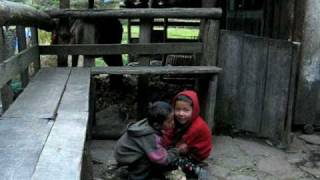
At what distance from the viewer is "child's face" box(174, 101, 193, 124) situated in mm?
4152

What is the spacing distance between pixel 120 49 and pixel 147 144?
2.20 meters

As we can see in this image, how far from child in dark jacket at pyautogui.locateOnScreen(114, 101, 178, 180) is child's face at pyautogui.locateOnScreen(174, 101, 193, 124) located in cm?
37

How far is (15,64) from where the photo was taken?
13.0 ft

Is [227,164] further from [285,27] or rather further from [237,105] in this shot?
[285,27]

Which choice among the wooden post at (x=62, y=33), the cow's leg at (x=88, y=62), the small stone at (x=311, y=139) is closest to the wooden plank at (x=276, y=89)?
the small stone at (x=311, y=139)

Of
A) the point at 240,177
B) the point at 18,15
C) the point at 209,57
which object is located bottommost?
the point at 240,177

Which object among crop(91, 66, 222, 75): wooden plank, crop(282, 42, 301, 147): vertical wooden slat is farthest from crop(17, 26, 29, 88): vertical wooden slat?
crop(282, 42, 301, 147): vertical wooden slat

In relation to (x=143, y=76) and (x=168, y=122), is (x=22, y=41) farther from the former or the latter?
(x=168, y=122)

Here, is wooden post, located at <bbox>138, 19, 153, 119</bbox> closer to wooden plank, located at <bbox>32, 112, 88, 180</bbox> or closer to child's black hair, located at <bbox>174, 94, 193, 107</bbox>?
child's black hair, located at <bbox>174, 94, 193, 107</bbox>

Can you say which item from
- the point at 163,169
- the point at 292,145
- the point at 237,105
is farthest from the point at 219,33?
the point at 163,169

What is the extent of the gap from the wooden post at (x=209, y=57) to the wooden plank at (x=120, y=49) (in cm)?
11

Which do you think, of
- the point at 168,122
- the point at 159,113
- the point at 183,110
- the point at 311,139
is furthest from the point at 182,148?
the point at 311,139

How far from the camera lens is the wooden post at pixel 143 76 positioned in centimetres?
569

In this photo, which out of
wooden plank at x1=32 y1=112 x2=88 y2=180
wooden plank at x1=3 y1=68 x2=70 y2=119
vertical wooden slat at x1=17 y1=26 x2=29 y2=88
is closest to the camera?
wooden plank at x1=32 y1=112 x2=88 y2=180
